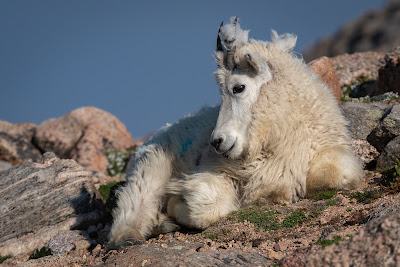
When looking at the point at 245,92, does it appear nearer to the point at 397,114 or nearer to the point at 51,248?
the point at 397,114

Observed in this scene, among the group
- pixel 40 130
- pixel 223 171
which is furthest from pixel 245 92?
pixel 40 130

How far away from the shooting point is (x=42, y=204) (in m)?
10.0

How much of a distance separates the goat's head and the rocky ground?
107 centimetres

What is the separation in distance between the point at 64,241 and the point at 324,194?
4.55 metres

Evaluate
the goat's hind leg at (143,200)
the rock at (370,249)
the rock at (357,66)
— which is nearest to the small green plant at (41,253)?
the goat's hind leg at (143,200)

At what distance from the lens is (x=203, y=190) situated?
Result: 7496 millimetres

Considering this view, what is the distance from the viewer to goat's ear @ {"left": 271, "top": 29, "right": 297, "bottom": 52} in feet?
26.9

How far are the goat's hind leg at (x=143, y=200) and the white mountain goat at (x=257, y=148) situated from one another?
0.06ft

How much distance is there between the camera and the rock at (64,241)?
8824 mm

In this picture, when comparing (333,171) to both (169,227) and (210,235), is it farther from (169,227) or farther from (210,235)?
(169,227)

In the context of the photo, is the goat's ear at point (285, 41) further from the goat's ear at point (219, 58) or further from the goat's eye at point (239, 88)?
the goat's eye at point (239, 88)

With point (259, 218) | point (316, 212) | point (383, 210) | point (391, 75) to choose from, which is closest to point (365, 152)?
point (316, 212)

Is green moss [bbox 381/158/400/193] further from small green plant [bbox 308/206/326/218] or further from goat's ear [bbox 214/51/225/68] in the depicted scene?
goat's ear [bbox 214/51/225/68]

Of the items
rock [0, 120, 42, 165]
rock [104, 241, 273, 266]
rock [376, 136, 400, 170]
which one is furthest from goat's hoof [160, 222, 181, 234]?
rock [0, 120, 42, 165]
